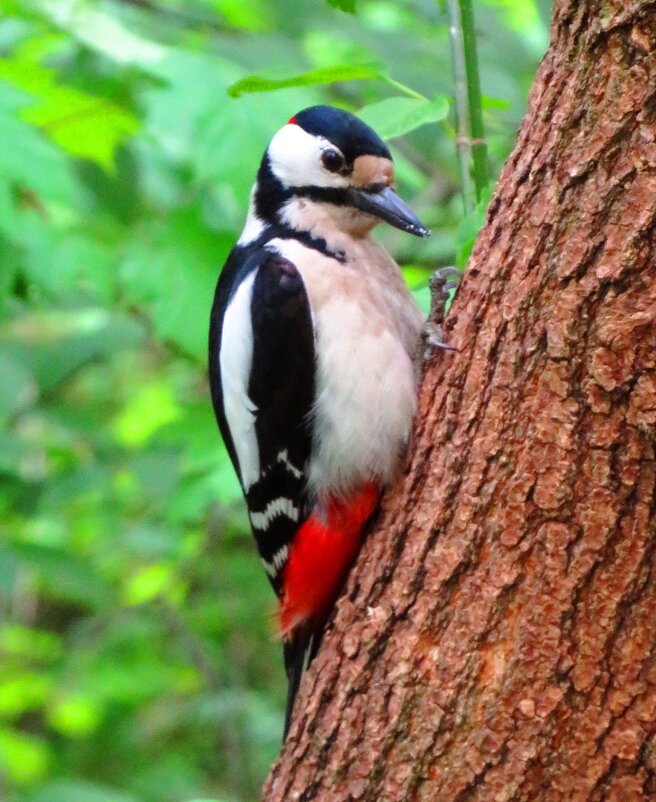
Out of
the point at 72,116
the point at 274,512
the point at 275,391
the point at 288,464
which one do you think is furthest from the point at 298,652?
the point at 72,116

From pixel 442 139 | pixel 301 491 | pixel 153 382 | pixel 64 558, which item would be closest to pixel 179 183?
pixel 442 139

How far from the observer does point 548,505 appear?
1479 millimetres

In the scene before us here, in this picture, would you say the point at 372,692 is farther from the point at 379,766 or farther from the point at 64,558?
the point at 64,558

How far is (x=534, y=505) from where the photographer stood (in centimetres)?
149

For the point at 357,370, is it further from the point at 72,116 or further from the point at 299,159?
the point at 72,116

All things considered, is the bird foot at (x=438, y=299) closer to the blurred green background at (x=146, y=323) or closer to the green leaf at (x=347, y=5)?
the blurred green background at (x=146, y=323)

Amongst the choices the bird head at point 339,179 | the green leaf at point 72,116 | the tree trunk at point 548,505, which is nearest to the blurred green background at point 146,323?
the green leaf at point 72,116

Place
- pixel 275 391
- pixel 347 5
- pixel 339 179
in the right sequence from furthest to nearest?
pixel 339 179
pixel 275 391
pixel 347 5

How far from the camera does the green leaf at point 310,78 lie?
1.91 meters

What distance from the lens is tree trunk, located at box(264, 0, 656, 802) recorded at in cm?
143

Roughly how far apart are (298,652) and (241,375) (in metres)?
0.56

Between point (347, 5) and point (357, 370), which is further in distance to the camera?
point (357, 370)

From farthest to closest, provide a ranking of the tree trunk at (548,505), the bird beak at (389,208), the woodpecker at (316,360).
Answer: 1. the bird beak at (389,208)
2. the woodpecker at (316,360)
3. the tree trunk at (548,505)

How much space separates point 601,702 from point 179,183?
7.85ft
